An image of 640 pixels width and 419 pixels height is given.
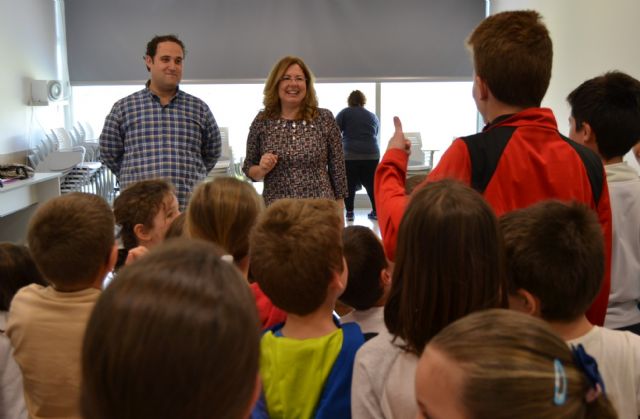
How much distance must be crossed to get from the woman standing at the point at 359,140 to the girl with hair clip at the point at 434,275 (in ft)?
18.8

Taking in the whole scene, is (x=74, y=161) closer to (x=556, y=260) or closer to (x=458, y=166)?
(x=458, y=166)

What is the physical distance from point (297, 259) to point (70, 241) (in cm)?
58

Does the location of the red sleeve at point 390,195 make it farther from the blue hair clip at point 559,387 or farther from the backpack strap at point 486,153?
the blue hair clip at point 559,387

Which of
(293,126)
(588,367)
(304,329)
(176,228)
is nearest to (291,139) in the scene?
(293,126)

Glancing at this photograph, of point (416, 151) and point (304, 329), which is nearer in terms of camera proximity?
point (304, 329)

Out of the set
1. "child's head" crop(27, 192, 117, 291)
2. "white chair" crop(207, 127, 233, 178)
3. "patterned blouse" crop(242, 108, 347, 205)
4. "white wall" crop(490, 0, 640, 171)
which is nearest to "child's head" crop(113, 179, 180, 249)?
"child's head" crop(27, 192, 117, 291)

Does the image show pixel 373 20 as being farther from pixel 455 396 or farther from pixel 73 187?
pixel 455 396

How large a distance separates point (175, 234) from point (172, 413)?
141 centimetres

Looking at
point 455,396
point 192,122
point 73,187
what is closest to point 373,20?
point 73,187

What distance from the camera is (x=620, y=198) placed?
1.80 m

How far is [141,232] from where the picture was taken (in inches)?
86.0

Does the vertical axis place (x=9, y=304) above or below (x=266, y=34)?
below

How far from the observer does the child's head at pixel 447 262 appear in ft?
3.51

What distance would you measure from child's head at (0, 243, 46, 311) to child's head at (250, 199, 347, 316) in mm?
831
